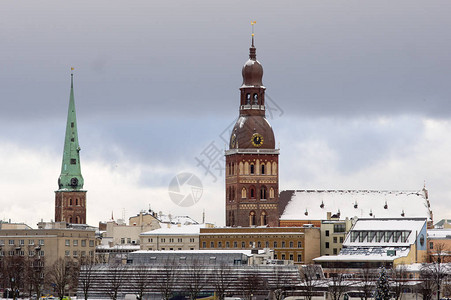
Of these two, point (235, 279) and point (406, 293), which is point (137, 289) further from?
point (406, 293)

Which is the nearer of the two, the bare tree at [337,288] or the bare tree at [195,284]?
the bare tree at [337,288]

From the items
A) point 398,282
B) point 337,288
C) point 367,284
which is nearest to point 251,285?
point 337,288

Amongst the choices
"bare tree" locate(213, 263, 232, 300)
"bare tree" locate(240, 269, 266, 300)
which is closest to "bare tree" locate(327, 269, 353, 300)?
"bare tree" locate(240, 269, 266, 300)

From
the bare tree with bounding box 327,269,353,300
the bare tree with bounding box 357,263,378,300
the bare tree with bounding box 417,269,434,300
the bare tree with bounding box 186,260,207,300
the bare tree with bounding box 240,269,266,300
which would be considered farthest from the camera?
the bare tree with bounding box 240,269,266,300

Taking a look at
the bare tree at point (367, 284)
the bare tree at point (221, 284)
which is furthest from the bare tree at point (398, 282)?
the bare tree at point (221, 284)

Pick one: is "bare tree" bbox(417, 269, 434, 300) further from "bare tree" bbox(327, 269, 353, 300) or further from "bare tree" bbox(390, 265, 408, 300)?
"bare tree" bbox(327, 269, 353, 300)

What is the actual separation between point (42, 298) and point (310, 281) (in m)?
34.2

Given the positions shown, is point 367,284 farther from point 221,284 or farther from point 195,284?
point 195,284

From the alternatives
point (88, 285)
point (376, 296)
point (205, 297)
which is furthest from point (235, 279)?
point (376, 296)

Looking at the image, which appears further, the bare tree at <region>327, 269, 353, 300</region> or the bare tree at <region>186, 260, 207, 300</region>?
the bare tree at <region>186, 260, 207, 300</region>

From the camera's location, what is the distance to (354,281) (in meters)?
198

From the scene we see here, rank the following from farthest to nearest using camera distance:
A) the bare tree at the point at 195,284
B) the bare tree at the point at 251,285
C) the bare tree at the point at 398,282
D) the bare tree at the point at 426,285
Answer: the bare tree at the point at 251,285
the bare tree at the point at 195,284
the bare tree at the point at 426,285
the bare tree at the point at 398,282

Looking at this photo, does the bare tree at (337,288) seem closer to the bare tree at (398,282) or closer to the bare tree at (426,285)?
the bare tree at (398,282)

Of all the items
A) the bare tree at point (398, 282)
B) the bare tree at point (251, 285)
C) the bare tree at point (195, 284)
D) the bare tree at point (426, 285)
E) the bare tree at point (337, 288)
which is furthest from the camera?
the bare tree at point (251, 285)
